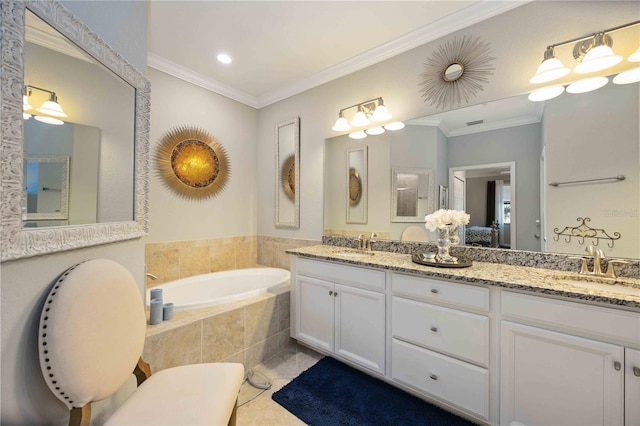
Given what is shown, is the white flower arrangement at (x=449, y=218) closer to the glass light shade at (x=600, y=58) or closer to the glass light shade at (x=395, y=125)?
the glass light shade at (x=395, y=125)

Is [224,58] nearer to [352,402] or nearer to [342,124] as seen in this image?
[342,124]

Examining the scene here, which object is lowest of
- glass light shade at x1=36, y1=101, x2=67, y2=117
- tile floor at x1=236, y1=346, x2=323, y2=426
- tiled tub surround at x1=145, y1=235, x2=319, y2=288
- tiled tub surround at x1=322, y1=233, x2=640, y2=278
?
tile floor at x1=236, y1=346, x2=323, y2=426

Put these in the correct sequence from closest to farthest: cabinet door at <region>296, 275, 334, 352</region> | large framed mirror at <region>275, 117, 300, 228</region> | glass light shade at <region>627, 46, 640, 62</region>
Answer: glass light shade at <region>627, 46, 640, 62</region> < cabinet door at <region>296, 275, 334, 352</region> < large framed mirror at <region>275, 117, 300, 228</region>

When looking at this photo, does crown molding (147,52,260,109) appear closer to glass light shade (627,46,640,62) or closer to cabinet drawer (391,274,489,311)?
cabinet drawer (391,274,489,311)

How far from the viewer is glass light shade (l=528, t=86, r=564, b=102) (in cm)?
164

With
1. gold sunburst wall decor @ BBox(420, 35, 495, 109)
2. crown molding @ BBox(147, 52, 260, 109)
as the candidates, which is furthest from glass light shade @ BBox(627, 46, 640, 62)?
crown molding @ BBox(147, 52, 260, 109)

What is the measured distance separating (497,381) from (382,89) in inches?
90.5

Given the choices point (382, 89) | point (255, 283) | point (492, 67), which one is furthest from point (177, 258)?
point (492, 67)

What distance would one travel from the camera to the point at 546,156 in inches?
66.4

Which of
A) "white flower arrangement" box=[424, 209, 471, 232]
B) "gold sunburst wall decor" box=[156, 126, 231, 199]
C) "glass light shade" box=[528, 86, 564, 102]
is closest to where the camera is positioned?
"glass light shade" box=[528, 86, 564, 102]

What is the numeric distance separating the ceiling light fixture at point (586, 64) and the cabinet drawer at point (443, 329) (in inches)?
58.3

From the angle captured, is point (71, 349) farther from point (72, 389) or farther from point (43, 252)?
point (43, 252)

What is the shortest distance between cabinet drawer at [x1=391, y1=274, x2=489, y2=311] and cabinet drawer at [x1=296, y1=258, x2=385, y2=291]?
0.13m

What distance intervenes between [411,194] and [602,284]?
1.24 meters
